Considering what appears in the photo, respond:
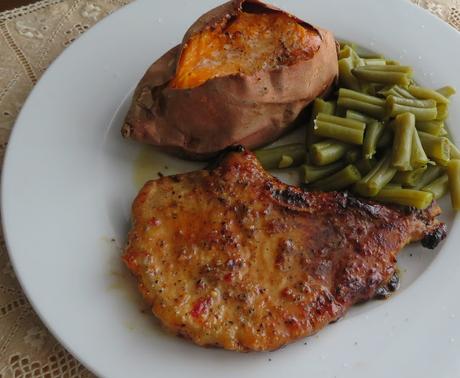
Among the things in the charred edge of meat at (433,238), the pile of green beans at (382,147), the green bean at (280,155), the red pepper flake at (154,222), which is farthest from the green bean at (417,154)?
the red pepper flake at (154,222)

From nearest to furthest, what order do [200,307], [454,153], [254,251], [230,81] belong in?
[200,307] → [254,251] → [230,81] → [454,153]

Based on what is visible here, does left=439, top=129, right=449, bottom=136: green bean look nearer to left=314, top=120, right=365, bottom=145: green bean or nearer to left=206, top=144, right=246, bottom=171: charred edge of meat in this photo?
left=314, top=120, right=365, bottom=145: green bean

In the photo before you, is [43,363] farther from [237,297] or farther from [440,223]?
[440,223]

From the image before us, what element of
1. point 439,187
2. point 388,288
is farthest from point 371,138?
point 388,288

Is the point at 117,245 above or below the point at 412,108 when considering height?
below

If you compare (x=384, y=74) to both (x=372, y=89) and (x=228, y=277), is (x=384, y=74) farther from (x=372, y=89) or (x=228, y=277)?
(x=228, y=277)

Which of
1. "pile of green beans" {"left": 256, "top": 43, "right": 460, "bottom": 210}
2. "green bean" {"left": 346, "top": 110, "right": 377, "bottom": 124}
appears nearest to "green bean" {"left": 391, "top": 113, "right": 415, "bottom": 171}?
"pile of green beans" {"left": 256, "top": 43, "right": 460, "bottom": 210}

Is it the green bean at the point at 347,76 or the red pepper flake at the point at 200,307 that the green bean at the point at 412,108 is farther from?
the red pepper flake at the point at 200,307

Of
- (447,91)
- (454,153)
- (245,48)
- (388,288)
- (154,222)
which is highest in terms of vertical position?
(245,48)
